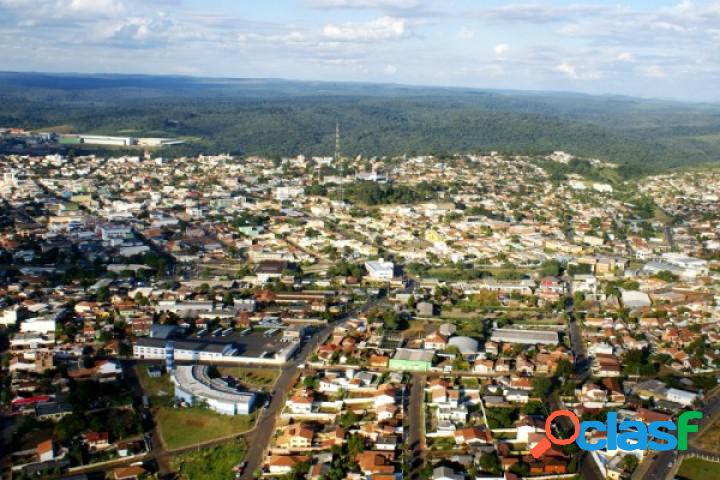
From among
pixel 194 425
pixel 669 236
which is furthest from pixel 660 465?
pixel 669 236

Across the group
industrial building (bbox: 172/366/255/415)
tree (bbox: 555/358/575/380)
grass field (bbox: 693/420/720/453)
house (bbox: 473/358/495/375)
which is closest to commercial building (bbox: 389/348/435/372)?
house (bbox: 473/358/495/375)

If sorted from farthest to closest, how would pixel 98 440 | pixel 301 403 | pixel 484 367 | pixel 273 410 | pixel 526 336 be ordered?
pixel 526 336
pixel 484 367
pixel 273 410
pixel 301 403
pixel 98 440

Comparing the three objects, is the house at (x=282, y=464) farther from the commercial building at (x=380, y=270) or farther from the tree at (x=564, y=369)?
the commercial building at (x=380, y=270)

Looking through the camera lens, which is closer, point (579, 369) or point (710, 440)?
point (710, 440)

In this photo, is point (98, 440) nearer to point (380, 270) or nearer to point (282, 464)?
point (282, 464)

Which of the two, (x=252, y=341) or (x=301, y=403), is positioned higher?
(x=301, y=403)

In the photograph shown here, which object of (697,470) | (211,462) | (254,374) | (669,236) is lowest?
(211,462)

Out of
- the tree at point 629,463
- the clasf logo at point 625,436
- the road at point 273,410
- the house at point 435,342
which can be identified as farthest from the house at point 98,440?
the tree at point 629,463
